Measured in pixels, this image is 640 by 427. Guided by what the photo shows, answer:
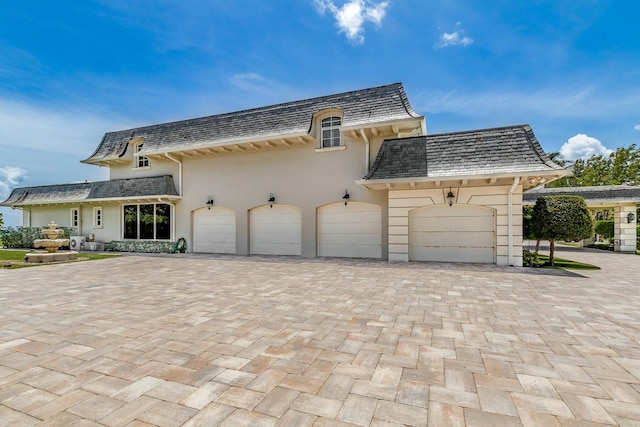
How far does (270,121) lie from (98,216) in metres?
11.6

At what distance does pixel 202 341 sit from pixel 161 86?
42.1ft

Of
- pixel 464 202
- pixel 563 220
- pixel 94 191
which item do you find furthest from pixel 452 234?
pixel 94 191

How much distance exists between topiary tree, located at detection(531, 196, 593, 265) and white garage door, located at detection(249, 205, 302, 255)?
8.27 metres

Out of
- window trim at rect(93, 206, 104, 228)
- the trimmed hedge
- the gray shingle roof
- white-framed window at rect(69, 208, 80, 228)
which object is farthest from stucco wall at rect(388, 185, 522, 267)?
the trimmed hedge

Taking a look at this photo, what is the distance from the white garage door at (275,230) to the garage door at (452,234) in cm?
457

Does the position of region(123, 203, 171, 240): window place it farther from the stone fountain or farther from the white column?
the white column

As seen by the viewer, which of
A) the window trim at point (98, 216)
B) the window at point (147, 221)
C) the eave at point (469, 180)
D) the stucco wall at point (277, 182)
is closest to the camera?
the eave at point (469, 180)

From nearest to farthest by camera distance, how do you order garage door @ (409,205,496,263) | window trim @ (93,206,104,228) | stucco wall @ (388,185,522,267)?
stucco wall @ (388,185,522,267) < garage door @ (409,205,496,263) < window trim @ (93,206,104,228)

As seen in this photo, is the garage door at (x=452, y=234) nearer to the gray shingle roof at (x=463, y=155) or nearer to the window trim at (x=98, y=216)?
the gray shingle roof at (x=463, y=155)

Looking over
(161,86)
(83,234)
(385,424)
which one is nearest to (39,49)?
(161,86)

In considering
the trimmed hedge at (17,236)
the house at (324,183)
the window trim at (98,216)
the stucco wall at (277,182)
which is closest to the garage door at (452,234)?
the house at (324,183)

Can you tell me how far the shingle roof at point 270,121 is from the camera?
35.2 feet

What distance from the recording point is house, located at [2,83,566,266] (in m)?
9.32

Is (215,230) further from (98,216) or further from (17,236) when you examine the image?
(17,236)
